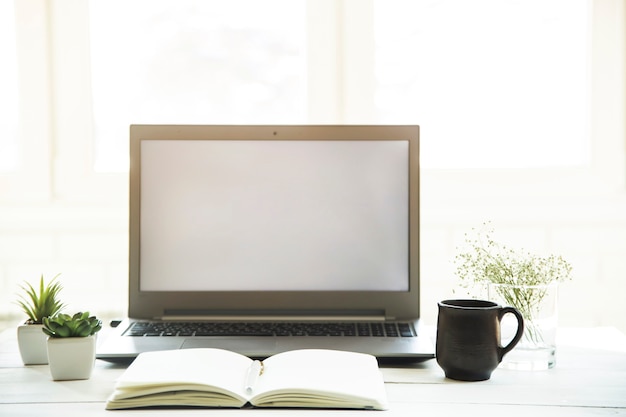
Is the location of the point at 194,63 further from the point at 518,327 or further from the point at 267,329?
the point at 518,327

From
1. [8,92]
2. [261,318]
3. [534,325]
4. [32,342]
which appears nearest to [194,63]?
[8,92]

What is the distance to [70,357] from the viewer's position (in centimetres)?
100

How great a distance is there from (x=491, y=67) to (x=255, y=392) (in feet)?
3.95

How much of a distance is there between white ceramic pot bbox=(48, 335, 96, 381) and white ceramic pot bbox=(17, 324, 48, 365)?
0.10 m

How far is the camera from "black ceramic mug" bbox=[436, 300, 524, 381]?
3.23 ft

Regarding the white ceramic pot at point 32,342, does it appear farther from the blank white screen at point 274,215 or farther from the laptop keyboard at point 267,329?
the blank white screen at point 274,215

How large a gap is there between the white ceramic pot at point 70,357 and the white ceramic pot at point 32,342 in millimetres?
→ 98

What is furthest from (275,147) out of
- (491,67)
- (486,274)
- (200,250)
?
(491,67)

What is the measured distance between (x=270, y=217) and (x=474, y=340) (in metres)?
0.48

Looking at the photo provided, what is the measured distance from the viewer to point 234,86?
5.94 feet

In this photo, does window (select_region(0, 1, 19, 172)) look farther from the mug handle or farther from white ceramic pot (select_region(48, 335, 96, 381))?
the mug handle

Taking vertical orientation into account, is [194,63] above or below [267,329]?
above

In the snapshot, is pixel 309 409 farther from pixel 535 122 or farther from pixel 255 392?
pixel 535 122

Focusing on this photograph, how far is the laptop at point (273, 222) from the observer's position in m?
1.31
